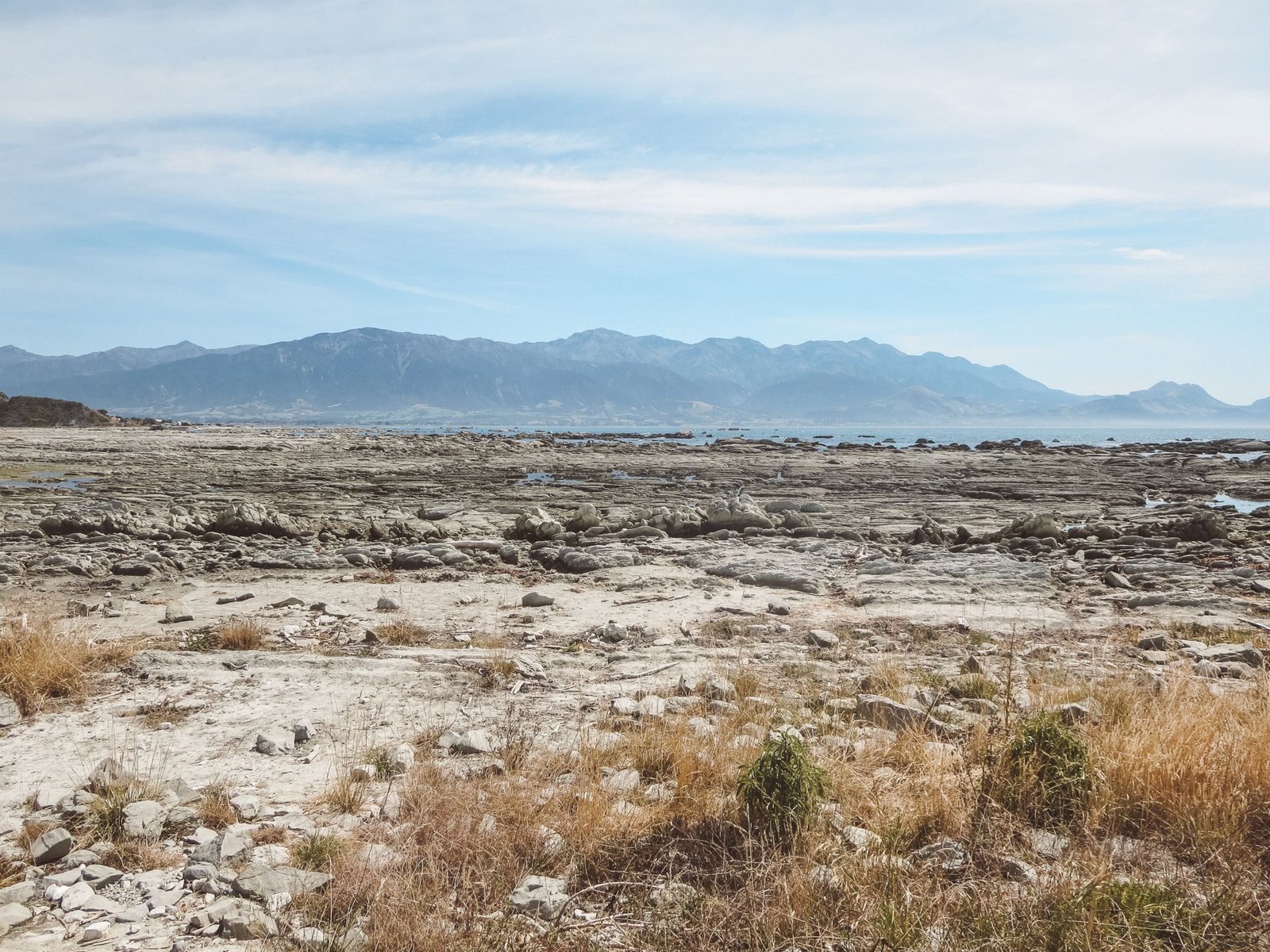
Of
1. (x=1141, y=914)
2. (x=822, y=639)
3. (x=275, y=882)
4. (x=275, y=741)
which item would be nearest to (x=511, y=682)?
(x=275, y=741)

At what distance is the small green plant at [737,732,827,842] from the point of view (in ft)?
15.2

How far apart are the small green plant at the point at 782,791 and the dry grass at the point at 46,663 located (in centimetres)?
650

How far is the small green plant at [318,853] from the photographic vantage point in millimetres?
4508

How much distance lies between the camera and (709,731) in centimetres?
645

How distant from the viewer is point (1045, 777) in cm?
498

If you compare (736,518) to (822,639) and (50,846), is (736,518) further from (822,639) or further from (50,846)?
(50,846)

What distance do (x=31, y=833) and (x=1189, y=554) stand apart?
19751 millimetres

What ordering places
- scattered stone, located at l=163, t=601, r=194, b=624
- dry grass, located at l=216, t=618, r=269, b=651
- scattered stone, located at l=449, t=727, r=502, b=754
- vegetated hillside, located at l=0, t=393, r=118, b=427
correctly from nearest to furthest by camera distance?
scattered stone, located at l=449, t=727, r=502, b=754
dry grass, located at l=216, t=618, r=269, b=651
scattered stone, located at l=163, t=601, r=194, b=624
vegetated hillside, located at l=0, t=393, r=118, b=427

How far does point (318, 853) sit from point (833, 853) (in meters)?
3.14

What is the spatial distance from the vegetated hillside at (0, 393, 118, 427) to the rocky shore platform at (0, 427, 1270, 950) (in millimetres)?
66949

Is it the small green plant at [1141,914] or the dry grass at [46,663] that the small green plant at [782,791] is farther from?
the dry grass at [46,663]

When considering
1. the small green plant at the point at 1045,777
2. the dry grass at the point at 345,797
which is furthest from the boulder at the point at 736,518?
the dry grass at the point at 345,797

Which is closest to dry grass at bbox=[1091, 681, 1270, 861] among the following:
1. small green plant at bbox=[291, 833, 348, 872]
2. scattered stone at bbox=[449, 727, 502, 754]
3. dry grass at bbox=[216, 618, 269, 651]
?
scattered stone at bbox=[449, 727, 502, 754]

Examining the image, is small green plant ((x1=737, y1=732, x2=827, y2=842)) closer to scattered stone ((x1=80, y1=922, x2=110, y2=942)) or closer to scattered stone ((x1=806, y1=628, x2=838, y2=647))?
scattered stone ((x1=80, y1=922, x2=110, y2=942))
